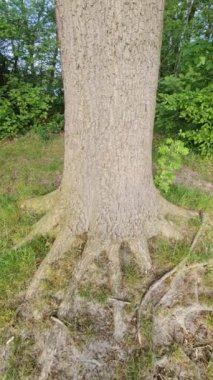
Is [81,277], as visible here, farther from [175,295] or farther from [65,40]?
[65,40]

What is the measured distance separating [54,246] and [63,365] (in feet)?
2.70

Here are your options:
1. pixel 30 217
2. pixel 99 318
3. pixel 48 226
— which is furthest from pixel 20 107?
pixel 99 318

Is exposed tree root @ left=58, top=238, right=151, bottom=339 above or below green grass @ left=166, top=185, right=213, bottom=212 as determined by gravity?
below

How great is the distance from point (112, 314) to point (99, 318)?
0.30ft

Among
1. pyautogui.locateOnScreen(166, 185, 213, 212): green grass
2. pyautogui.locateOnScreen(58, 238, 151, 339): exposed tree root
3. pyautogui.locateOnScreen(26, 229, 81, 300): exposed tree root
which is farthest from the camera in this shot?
pyautogui.locateOnScreen(166, 185, 213, 212): green grass

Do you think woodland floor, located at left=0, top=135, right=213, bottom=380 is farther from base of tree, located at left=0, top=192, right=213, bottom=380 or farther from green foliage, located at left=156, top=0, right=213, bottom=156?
green foliage, located at left=156, top=0, right=213, bottom=156

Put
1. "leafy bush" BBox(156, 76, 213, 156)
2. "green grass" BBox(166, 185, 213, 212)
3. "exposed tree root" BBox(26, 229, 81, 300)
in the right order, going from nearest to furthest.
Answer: "exposed tree root" BBox(26, 229, 81, 300) < "green grass" BBox(166, 185, 213, 212) < "leafy bush" BBox(156, 76, 213, 156)

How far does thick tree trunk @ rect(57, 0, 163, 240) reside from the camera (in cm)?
184

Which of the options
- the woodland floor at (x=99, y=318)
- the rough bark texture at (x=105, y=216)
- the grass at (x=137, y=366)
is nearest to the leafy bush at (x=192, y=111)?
the woodland floor at (x=99, y=318)

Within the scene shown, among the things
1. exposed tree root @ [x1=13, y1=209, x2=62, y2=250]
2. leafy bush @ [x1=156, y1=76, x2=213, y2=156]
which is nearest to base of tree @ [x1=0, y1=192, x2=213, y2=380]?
exposed tree root @ [x1=13, y1=209, x2=62, y2=250]

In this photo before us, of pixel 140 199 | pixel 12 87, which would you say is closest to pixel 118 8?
pixel 140 199

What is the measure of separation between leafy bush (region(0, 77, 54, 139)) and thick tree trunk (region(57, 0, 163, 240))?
9.92 feet

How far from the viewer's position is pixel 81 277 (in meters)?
2.26

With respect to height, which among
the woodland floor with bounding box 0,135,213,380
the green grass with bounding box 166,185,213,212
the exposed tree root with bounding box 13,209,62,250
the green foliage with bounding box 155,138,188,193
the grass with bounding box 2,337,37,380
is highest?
the green foliage with bounding box 155,138,188,193
